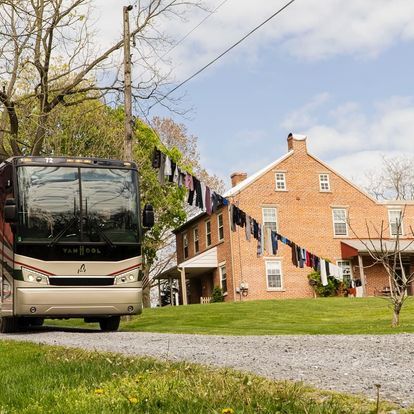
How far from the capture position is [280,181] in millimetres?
37375

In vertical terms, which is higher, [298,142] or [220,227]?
[298,142]

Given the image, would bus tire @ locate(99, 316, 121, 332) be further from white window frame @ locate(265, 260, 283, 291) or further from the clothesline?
white window frame @ locate(265, 260, 283, 291)

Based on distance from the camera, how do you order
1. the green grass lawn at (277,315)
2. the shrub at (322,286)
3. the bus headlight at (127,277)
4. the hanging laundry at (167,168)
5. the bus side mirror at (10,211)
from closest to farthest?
the bus side mirror at (10,211)
the bus headlight at (127,277)
the green grass lawn at (277,315)
the hanging laundry at (167,168)
the shrub at (322,286)

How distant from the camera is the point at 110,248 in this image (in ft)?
47.0

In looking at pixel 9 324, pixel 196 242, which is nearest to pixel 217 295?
pixel 196 242

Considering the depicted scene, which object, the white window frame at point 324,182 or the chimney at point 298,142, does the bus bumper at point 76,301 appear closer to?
the chimney at point 298,142

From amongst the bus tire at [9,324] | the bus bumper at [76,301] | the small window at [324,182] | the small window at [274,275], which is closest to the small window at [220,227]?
the small window at [274,275]

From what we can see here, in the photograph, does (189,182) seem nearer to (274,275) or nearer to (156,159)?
(156,159)

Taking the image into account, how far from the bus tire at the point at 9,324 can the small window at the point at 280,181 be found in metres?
23.6

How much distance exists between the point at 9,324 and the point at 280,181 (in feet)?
79.0

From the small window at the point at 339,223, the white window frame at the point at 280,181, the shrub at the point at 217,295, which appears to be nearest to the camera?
the shrub at the point at 217,295

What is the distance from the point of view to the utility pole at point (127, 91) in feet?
65.3

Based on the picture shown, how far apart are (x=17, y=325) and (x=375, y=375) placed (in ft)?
35.9

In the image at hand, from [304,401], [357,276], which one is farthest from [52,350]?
[357,276]
